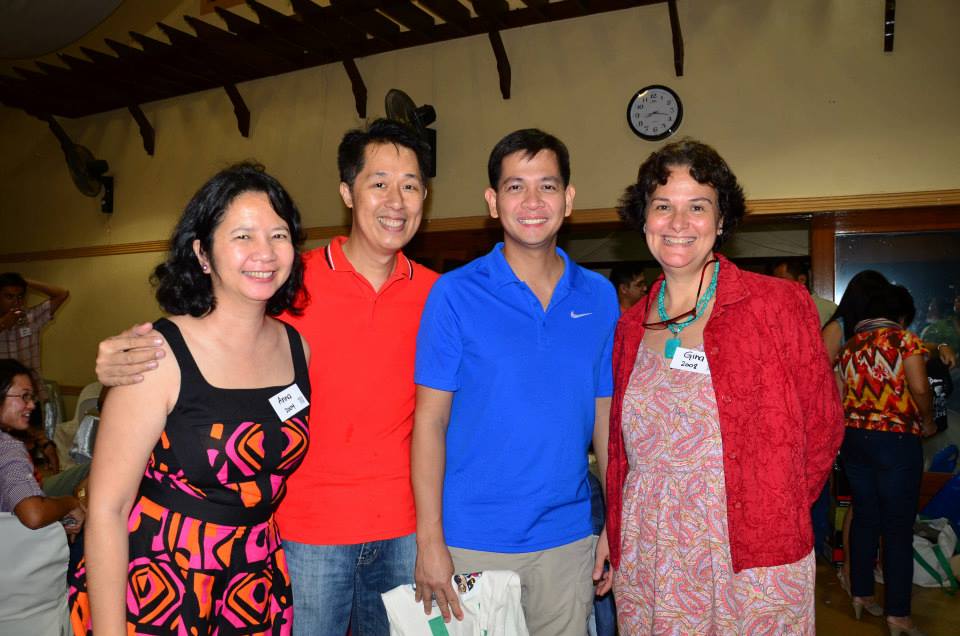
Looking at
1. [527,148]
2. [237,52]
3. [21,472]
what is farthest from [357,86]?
[527,148]

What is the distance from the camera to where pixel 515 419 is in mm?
1709

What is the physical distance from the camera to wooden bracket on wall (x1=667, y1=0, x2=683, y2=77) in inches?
194

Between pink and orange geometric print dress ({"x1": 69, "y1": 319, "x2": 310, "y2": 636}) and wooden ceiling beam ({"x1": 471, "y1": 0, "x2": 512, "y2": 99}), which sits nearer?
pink and orange geometric print dress ({"x1": 69, "y1": 319, "x2": 310, "y2": 636})

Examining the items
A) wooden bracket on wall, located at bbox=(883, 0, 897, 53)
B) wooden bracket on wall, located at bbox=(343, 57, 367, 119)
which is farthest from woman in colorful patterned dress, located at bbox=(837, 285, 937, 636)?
wooden bracket on wall, located at bbox=(343, 57, 367, 119)

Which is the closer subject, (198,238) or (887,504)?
(198,238)

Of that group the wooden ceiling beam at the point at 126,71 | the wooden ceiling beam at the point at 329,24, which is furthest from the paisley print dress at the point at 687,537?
the wooden ceiling beam at the point at 126,71

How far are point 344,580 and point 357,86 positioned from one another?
5.55 m

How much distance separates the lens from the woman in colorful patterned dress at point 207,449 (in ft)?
4.32

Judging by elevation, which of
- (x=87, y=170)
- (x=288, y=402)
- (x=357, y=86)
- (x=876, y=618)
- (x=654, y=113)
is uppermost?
(x=357, y=86)

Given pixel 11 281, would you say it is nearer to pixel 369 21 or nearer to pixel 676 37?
pixel 369 21

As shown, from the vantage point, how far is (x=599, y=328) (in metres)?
1.87

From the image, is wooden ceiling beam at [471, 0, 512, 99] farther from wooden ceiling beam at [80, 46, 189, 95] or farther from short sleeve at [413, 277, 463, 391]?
short sleeve at [413, 277, 463, 391]

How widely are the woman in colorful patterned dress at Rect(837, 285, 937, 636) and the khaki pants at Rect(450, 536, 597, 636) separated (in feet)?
8.27

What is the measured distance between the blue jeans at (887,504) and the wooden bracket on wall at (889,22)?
9.44 feet
